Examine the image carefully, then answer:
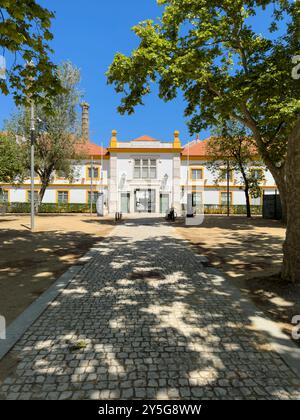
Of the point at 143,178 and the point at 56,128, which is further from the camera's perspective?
the point at 143,178

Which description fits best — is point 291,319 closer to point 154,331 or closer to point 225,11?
point 154,331

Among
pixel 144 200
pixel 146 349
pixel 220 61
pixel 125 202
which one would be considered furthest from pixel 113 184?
pixel 146 349

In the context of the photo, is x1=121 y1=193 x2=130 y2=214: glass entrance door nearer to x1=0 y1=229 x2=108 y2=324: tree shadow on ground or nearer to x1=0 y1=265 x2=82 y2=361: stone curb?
x1=0 y1=229 x2=108 y2=324: tree shadow on ground

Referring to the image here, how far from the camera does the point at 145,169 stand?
Result: 1385 inches

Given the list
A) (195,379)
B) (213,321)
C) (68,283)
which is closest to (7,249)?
(68,283)

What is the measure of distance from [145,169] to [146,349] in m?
32.7

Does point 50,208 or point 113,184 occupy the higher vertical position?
point 113,184

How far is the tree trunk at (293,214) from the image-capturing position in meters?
5.15

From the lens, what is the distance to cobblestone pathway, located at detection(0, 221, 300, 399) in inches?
100

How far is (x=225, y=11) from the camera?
14.2 meters

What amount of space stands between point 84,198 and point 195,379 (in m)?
36.5

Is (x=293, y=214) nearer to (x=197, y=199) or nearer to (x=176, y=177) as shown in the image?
(x=176, y=177)

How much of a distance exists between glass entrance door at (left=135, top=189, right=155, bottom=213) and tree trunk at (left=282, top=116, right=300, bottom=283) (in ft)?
97.3
